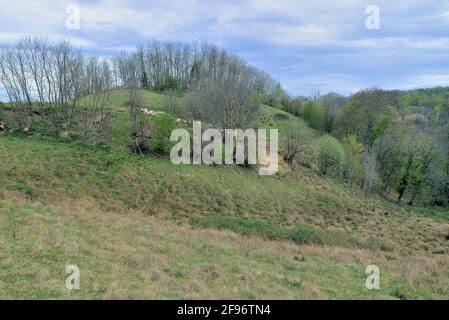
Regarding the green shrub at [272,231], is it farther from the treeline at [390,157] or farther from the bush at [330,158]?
the treeline at [390,157]

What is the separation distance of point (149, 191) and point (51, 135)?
15181 millimetres

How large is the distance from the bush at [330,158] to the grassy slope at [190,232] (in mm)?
4049

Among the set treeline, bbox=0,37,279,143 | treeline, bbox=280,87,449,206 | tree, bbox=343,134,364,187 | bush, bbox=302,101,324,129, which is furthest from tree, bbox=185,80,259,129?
bush, bbox=302,101,324,129

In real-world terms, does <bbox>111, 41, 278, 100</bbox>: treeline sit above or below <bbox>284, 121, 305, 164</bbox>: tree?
above

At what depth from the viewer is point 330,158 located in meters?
41.7

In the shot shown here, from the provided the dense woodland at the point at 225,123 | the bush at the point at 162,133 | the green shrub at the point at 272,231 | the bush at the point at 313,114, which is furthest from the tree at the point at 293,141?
the bush at the point at 313,114

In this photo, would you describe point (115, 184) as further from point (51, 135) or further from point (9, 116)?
point (9, 116)

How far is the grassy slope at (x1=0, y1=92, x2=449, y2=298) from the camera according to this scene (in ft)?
31.0

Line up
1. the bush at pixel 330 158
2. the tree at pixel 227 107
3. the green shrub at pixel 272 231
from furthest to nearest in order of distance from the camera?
the bush at pixel 330 158, the tree at pixel 227 107, the green shrub at pixel 272 231

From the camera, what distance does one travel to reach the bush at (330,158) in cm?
4156

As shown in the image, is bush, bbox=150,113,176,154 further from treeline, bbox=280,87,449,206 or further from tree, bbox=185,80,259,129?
treeline, bbox=280,87,449,206

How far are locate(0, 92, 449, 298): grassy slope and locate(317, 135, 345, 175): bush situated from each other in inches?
159

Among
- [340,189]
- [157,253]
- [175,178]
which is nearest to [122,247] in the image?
[157,253]

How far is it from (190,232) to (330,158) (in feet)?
95.0
